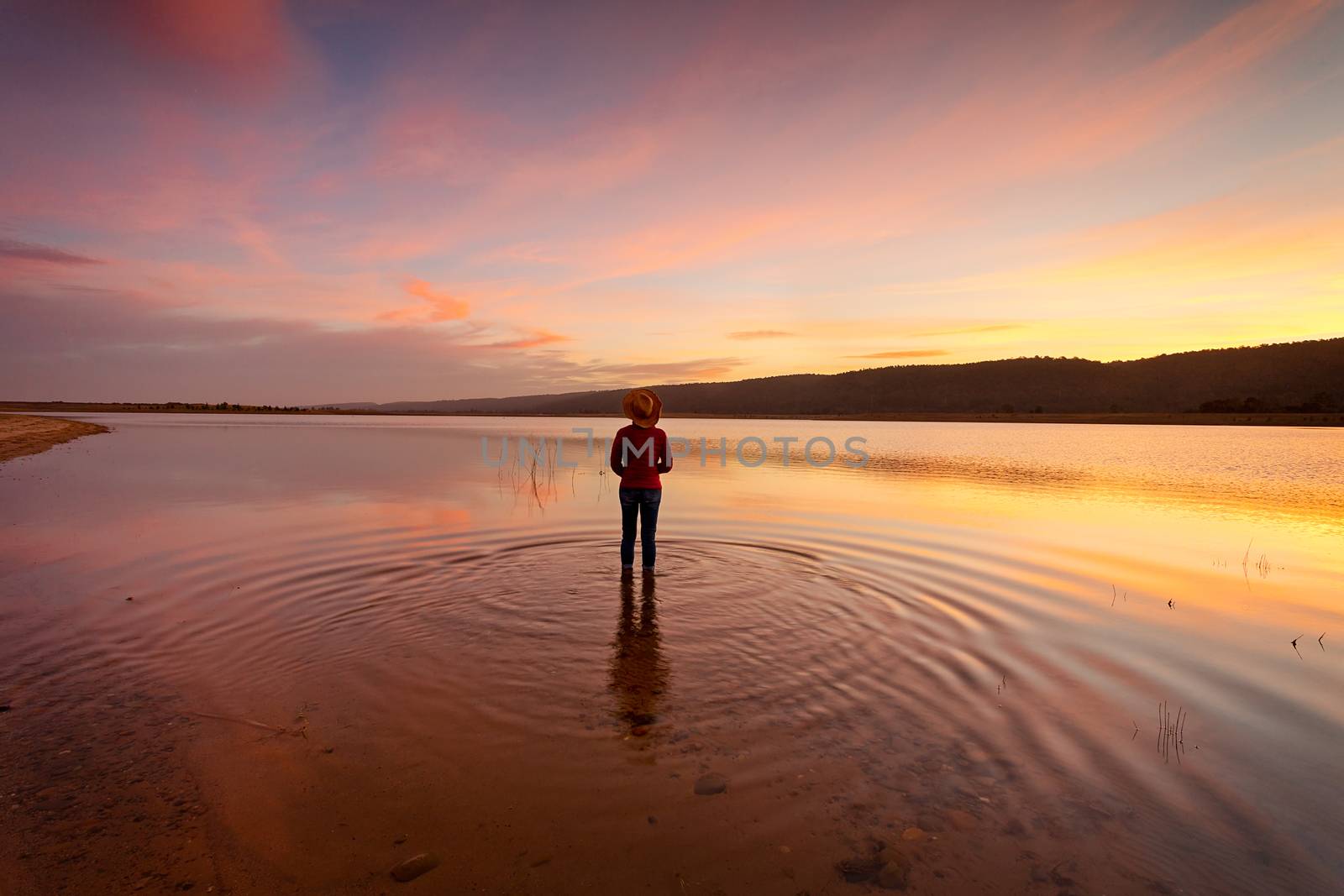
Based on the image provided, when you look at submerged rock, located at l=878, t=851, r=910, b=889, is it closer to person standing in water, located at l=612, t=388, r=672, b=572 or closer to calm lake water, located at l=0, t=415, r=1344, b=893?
calm lake water, located at l=0, t=415, r=1344, b=893

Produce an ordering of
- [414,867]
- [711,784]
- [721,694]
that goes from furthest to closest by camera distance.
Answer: [721,694] < [711,784] < [414,867]

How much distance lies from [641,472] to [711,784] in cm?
565

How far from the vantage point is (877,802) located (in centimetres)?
369

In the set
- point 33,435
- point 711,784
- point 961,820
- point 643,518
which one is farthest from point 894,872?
point 33,435

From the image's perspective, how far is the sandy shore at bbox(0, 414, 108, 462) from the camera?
1188 inches

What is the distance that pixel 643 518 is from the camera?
9297 mm

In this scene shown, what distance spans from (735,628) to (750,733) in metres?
2.31

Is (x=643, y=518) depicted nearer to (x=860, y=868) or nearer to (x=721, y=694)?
(x=721, y=694)

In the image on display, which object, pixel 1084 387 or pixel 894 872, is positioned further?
pixel 1084 387

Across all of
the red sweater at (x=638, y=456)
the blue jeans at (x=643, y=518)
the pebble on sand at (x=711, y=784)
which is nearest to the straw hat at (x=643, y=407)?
the red sweater at (x=638, y=456)

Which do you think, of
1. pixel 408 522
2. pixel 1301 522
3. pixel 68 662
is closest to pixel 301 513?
pixel 408 522

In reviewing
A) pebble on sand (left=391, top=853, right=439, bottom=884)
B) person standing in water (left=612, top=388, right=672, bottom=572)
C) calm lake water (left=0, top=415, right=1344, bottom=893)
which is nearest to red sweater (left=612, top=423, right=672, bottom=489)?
person standing in water (left=612, top=388, right=672, bottom=572)

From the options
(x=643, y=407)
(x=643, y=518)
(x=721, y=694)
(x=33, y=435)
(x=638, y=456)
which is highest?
(x=643, y=407)

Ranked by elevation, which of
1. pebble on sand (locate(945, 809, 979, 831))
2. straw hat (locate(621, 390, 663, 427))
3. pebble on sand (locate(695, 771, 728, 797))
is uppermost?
straw hat (locate(621, 390, 663, 427))
